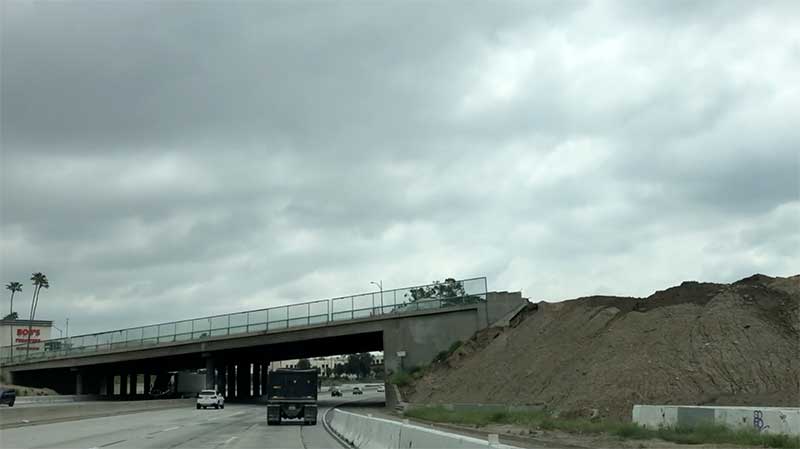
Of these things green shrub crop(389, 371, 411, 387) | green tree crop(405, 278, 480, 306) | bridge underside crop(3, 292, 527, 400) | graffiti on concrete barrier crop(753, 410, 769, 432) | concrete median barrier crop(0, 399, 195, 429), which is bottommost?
graffiti on concrete barrier crop(753, 410, 769, 432)

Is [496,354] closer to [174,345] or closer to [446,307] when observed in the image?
[446,307]

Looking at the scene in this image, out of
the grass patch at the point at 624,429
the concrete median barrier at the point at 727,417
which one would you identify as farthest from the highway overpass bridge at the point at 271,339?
the concrete median barrier at the point at 727,417

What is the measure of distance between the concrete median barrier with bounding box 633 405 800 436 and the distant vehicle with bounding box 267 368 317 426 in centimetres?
1732

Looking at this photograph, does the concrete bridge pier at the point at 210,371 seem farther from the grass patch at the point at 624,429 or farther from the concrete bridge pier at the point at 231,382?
the grass patch at the point at 624,429

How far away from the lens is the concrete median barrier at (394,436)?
11.6 meters

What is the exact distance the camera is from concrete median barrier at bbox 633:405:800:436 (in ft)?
70.6

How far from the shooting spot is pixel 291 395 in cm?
3938

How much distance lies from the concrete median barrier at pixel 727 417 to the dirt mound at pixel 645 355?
686 centimetres

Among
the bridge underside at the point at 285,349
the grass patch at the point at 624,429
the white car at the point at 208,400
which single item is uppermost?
the bridge underside at the point at 285,349

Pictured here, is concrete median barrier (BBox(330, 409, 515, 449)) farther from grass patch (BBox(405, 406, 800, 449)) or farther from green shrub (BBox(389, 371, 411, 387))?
green shrub (BBox(389, 371, 411, 387))

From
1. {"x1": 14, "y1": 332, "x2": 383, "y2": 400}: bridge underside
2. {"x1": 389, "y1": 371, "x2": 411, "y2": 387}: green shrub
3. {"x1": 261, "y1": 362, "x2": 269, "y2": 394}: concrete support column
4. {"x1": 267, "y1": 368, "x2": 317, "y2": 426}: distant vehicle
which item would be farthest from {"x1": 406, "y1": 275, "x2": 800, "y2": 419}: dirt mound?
{"x1": 261, "y1": 362, "x2": 269, "y2": 394}: concrete support column

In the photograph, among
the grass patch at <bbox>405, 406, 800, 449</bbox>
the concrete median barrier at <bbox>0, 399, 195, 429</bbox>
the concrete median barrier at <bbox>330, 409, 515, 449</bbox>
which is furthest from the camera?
the concrete median barrier at <bbox>0, 399, 195, 429</bbox>

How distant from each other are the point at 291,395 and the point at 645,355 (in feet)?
63.4

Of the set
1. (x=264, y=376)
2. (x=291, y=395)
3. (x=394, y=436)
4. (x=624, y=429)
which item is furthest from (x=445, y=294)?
(x=264, y=376)
